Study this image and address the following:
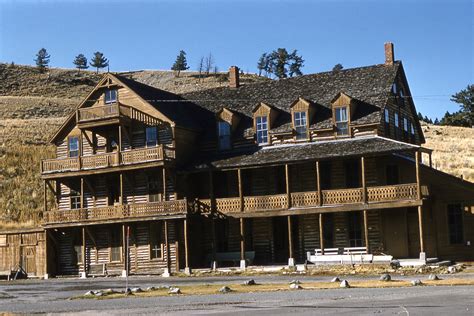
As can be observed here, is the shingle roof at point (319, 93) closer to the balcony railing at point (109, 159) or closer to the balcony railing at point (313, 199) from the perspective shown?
the balcony railing at point (313, 199)

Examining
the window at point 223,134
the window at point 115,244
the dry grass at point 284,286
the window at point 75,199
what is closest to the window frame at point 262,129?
the window at point 223,134

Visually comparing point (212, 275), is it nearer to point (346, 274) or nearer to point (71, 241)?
point (346, 274)

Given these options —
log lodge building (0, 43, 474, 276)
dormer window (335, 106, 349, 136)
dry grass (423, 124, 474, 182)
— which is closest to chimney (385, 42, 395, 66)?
log lodge building (0, 43, 474, 276)

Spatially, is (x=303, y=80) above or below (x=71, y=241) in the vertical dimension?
above

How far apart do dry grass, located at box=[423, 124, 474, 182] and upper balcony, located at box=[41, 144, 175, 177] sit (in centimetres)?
2417

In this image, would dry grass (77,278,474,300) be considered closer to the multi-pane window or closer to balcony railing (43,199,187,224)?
balcony railing (43,199,187,224)

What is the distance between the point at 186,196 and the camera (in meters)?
43.3

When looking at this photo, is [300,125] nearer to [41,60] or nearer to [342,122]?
[342,122]

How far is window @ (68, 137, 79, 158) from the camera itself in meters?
46.3

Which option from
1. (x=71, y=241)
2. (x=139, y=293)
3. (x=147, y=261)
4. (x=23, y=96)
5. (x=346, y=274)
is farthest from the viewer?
(x=23, y=96)

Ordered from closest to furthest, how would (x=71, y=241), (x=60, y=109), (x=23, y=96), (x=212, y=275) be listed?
(x=212, y=275), (x=71, y=241), (x=60, y=109), (x=23, y=96)

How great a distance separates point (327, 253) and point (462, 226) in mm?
7304

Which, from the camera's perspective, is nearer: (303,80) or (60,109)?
A: (303,80)

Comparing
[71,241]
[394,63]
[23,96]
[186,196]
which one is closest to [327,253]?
[186,196]
